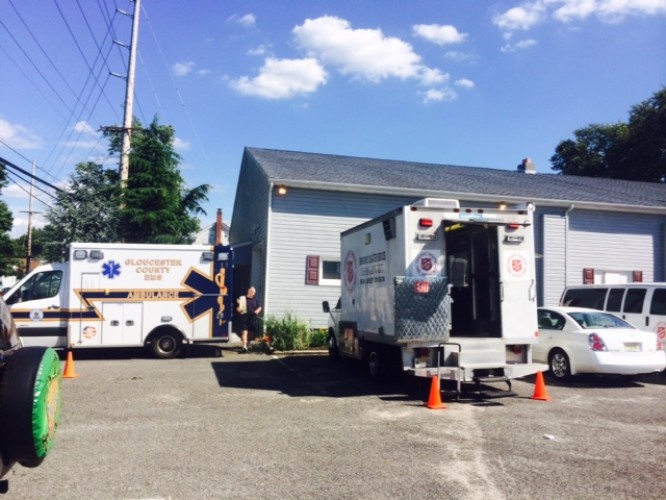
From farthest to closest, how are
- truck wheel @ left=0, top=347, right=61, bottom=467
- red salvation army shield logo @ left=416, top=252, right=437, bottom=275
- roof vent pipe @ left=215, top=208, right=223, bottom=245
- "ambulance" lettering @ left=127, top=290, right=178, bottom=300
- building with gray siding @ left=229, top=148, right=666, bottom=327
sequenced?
roof vent pipe @ left=215, top=208, right=223, bottom=245 → building with gray siding @ left=229, top=148, right=666, bottom=327 → "ambulance" lettering @ left=127, top=290, right=178, bottom=300 → red salvation army shield logo @ left=416, top=252, right=437, bottom=275 → truck wheel @ left=0, top=347, right=61, bottom=467

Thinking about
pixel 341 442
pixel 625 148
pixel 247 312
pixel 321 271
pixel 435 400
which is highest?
pixel 625 148

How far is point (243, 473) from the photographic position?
5453 mm

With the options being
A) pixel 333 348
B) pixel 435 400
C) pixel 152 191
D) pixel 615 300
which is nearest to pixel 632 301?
pixel 615 300

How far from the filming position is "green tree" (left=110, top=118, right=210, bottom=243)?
20.8m

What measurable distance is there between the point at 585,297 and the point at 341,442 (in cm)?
906

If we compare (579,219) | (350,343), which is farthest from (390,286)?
(579,219)

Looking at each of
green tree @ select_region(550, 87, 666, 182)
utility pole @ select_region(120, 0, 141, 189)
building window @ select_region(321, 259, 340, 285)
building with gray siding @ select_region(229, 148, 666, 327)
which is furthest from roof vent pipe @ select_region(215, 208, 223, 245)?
green tree @ select_region(550, 87, 666, 182)

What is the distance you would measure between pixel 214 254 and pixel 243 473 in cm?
912

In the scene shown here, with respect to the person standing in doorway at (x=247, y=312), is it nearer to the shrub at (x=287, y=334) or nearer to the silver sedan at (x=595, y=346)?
the shrub at (x=287, y=334)

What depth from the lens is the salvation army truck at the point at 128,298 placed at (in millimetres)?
13305

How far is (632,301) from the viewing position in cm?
1242

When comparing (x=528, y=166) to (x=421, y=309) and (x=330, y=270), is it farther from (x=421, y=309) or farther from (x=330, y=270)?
(x=421, y=309)

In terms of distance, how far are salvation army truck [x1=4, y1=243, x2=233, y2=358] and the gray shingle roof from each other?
4.05m

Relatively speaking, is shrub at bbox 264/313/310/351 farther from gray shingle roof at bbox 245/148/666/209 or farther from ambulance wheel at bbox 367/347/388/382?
ambulance wheel at bbox 367/347/388/382
